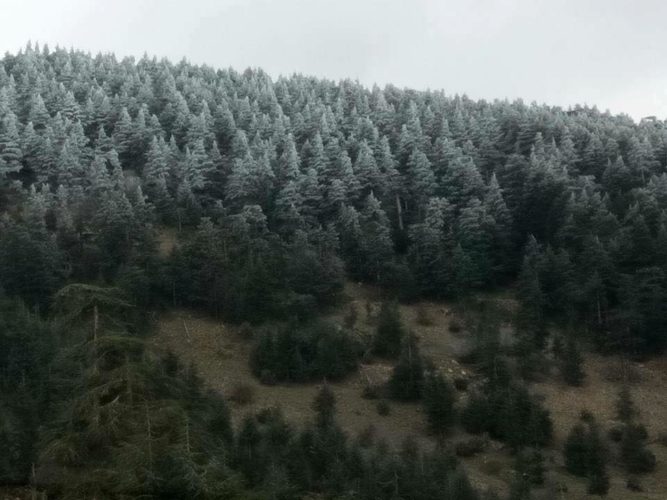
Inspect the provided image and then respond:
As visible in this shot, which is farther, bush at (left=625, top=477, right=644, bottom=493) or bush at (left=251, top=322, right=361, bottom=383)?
bush at (left=251, top=322, right=361, bottom=383)

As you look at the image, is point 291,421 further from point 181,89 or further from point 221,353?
point 181,89

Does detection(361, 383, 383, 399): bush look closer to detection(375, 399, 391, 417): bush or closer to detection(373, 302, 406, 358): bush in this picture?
detection(375, 399, 391, 417): bush

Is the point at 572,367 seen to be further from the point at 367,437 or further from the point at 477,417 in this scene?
the point at 367,437

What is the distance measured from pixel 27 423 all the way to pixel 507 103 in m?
99.6

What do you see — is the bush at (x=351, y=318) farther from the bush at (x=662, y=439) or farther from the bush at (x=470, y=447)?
the bush at (x=662, y=439)

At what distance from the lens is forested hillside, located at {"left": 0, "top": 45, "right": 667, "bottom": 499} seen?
41.4 m

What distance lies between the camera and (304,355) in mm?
51438

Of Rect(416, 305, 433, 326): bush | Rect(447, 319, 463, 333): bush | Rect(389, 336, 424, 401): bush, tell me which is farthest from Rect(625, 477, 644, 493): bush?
Rect(416, 305, 433, 326): bush

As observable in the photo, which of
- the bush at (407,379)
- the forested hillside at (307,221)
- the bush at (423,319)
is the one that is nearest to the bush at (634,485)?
the forested hillside at (307,221)

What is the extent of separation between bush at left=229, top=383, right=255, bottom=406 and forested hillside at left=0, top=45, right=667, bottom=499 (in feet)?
10.4

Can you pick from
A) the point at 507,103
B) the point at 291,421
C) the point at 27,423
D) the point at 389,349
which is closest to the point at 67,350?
the point at 27,423

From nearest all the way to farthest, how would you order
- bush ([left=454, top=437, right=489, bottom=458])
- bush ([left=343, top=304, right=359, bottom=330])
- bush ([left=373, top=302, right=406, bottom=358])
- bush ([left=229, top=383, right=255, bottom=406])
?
bush ([left=454, top=437, right=489, bottom=458]) < bush ([left=229, top=383, right=255, bottom=406]) < bush ([left=373, top=302, right=406, bottom=358]) < bush ([left=343, top=304, right=359, bottom=330])

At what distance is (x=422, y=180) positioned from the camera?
81.6m

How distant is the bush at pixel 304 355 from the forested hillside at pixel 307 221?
0.84 ft
